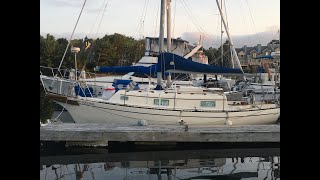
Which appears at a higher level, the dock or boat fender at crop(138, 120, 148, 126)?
boat fender at crop(138, 120, 148, 126)

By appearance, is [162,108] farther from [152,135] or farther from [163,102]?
[152,135]

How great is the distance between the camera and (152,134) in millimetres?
10203

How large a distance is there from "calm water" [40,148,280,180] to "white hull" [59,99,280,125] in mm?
2106

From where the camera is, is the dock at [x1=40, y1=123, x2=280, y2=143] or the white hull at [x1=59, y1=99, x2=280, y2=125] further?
the white hull at [x1=59, y1=99, x2=280, y2=125]

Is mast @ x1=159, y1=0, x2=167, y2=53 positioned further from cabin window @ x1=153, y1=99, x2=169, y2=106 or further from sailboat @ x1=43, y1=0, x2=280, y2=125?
cabin window @ x1=153, y1=99, x2=169, y2=106

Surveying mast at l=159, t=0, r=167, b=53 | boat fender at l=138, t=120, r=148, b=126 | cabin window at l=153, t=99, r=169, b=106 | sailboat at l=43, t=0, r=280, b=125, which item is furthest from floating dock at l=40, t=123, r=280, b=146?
mast at l=159, t=0, r=167, b=53

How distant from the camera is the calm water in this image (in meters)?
8.41

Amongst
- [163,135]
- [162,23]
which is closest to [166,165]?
[163,135]

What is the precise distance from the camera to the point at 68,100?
12828mm

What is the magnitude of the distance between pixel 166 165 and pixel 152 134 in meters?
1.24

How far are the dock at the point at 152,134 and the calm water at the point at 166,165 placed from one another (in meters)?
0.37

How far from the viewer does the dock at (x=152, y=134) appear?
1014cm

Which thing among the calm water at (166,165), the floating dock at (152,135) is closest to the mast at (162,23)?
the floating dock at (152,135)
